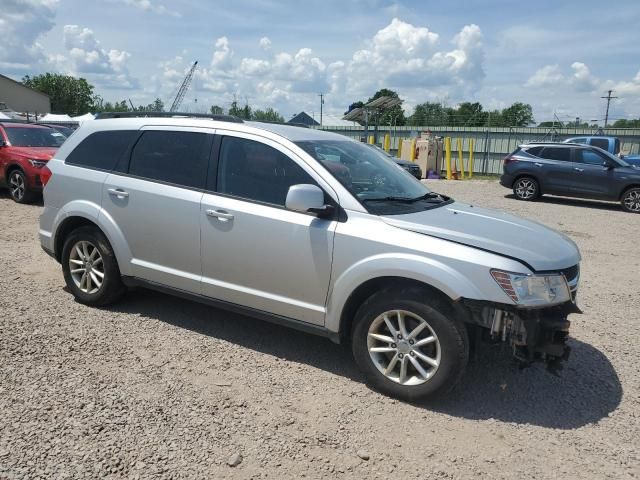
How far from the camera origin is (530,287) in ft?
10.7

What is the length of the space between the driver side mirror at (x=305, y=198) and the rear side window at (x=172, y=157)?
1.02m

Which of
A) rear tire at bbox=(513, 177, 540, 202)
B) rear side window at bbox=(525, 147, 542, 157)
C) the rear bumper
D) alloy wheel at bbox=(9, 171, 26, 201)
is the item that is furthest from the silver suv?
rear side window at bbox=(525, 147, 542, 157)

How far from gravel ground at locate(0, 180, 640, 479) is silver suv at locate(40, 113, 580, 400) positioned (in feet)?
1.10

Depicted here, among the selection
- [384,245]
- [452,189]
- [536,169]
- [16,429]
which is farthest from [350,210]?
[452,189]

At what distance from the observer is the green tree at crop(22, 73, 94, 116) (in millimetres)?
84500

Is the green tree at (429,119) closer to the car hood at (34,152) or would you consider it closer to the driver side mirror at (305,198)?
the car hood at (34,152)

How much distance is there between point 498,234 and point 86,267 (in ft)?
12.3

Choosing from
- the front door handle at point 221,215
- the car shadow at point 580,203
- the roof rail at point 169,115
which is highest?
the roof rail at point 169,115

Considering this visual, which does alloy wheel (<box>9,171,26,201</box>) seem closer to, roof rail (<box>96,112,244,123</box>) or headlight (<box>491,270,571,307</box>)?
roof rail (<box>96,112,244,123</box>)

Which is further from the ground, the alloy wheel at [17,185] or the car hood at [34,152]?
the car hood at [34,152]

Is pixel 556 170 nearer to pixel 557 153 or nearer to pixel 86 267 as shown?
pixel 557 153

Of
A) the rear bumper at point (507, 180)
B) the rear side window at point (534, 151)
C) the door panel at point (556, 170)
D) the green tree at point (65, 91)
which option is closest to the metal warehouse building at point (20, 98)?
the green tree at point (65, 91)

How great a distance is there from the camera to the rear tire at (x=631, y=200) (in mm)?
14031

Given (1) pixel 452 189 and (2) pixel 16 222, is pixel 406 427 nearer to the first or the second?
(2) pixel 16 222
